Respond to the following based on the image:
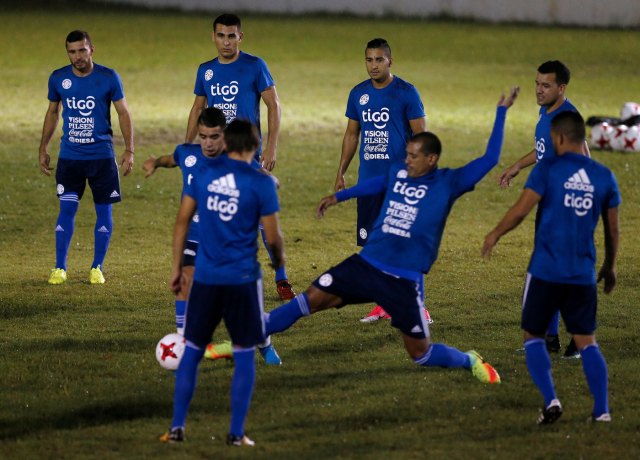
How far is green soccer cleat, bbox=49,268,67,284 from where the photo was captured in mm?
11805

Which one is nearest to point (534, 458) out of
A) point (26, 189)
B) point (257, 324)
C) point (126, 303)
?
point (257, 324)

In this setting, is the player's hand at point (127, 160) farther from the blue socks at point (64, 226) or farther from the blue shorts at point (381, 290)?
the blue shorts at point (381, 290)

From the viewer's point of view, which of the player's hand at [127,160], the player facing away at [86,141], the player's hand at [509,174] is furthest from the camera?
the player facing away at [86,141]

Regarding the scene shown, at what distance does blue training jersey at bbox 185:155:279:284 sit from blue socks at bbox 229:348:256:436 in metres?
0.46

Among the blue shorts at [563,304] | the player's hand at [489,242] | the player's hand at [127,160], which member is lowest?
the blue shorts at [563,304]

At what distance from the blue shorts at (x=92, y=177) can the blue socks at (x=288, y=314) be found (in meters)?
3.91

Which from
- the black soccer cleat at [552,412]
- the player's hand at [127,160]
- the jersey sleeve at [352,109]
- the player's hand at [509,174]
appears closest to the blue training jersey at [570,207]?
the black soccer cleat at [552,412]

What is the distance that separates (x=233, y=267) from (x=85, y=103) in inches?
211

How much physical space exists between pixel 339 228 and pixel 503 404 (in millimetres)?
7465

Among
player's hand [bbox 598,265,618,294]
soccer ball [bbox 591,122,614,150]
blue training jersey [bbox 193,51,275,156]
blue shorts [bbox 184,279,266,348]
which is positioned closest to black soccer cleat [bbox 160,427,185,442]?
blue shorts [bbox 184,279,266,348]

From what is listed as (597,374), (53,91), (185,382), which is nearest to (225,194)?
(185,382)

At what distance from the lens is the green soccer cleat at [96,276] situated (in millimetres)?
11859

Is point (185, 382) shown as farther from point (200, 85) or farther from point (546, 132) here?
point (200, 85)

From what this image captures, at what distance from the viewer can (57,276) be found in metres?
11.8
